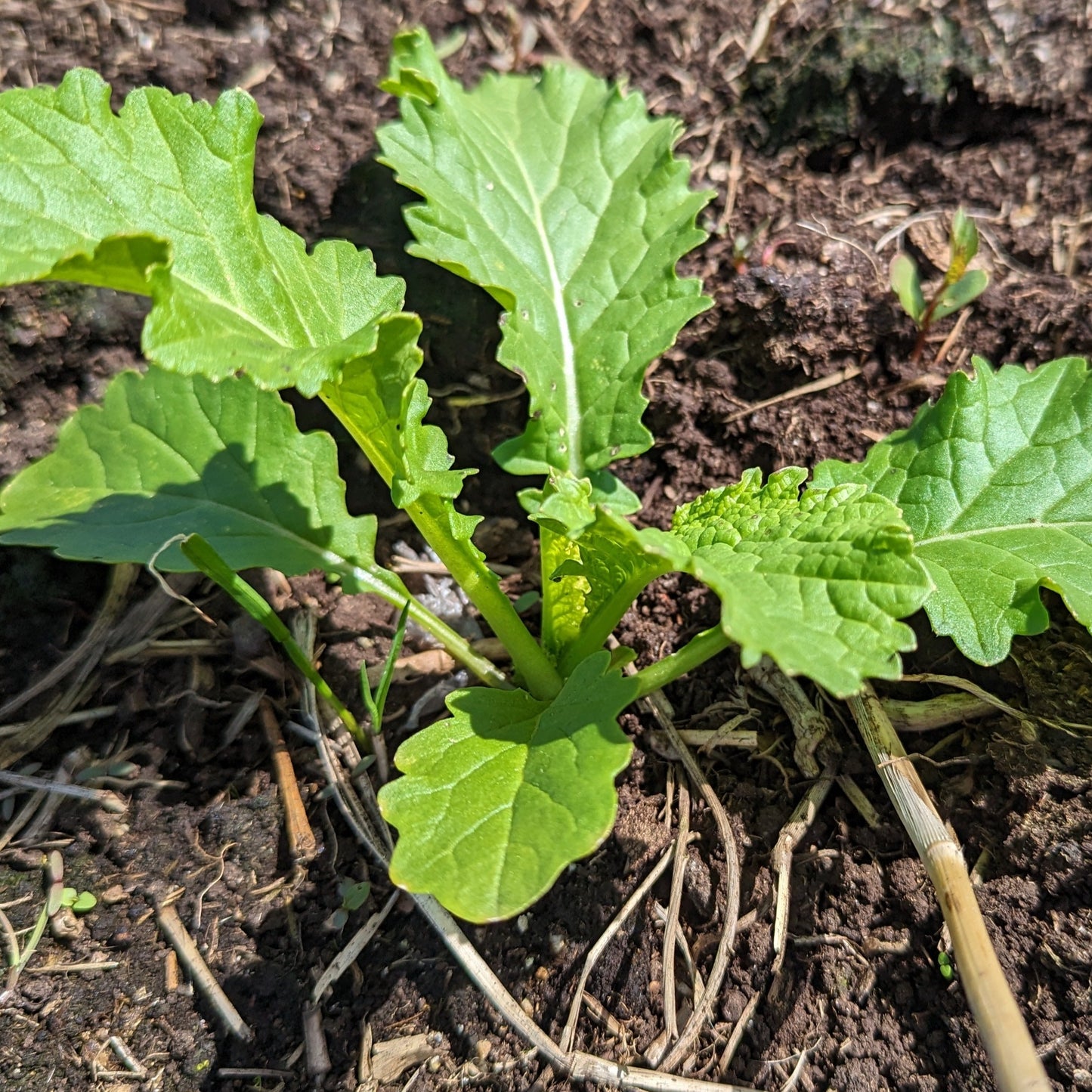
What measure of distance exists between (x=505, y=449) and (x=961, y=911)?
128cm

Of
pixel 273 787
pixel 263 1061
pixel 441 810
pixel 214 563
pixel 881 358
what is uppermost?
pixel 881 358

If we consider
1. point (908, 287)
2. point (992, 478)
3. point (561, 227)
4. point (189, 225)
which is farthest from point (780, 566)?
point (189, 225)

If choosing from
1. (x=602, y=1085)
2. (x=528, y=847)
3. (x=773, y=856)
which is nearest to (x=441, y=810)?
(x=528, y=847)

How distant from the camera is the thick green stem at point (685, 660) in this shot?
182 cm

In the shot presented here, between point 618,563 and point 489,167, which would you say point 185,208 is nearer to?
point 489,167

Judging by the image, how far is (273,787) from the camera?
2125mm

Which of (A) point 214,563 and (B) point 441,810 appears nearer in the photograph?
(B) point 441,810

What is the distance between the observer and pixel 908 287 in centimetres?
243

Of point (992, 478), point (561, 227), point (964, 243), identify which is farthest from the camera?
point (964, 243)

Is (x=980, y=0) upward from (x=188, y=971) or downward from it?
upward

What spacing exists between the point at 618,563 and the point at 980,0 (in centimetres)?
252

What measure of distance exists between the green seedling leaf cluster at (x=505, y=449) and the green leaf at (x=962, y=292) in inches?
0.4

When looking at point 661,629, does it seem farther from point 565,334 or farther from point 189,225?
point 189,225

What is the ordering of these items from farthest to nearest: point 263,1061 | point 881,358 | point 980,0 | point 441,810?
1. point 980,0
2. point 881,358
3. point 263,1061
4. point 441,810
